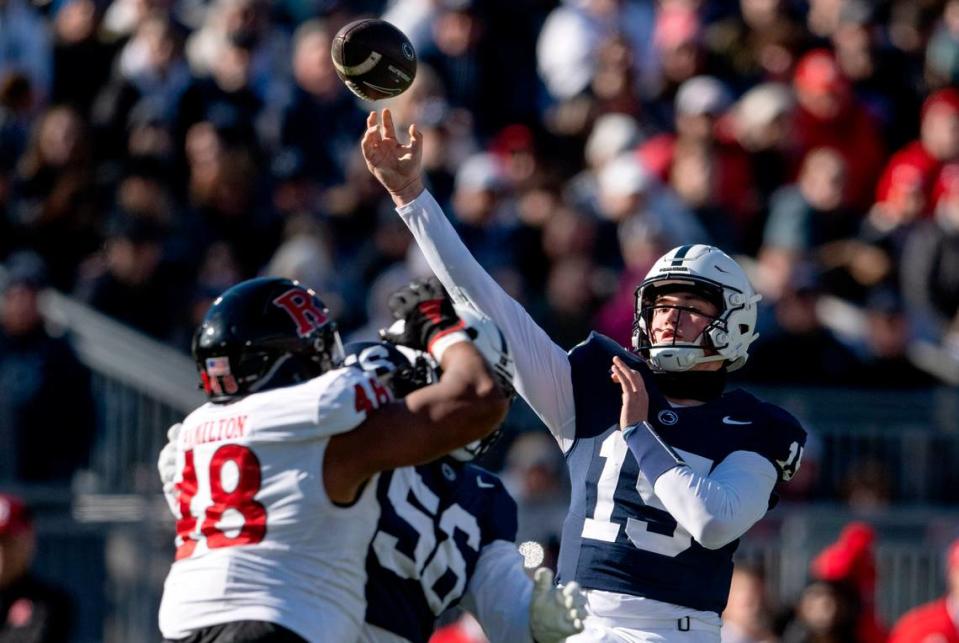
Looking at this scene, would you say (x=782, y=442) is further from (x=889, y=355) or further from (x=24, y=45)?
(x=24, y=45)

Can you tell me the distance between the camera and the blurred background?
10.6 m

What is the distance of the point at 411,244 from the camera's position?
12.0m

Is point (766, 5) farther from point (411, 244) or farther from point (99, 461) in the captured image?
point (99, 461)

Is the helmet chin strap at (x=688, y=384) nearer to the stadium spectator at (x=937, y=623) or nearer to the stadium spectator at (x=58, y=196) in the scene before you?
the stadium spectator at (x=937, y=623)

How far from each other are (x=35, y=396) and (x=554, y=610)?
545cm

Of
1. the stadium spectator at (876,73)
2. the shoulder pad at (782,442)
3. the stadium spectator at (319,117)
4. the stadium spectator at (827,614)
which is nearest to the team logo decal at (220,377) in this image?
the shoulder pad at (782,442)

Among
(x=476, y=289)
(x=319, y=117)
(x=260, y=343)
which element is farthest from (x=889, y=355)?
(x=260, y=343)

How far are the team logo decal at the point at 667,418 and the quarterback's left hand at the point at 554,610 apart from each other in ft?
2.36

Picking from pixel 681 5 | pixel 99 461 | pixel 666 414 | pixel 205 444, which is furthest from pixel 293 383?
pixel 681 5

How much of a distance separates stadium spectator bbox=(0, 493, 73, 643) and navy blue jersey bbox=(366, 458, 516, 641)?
442cm

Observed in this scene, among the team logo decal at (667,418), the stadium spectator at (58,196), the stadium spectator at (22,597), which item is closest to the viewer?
the team logo decal at (667,418)

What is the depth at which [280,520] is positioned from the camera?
5.39 m

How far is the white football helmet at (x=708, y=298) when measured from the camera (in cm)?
625

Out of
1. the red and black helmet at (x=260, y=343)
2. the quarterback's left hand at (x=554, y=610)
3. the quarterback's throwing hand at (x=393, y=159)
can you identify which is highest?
the quarterback's throwing hand at (x=393, y=159)
